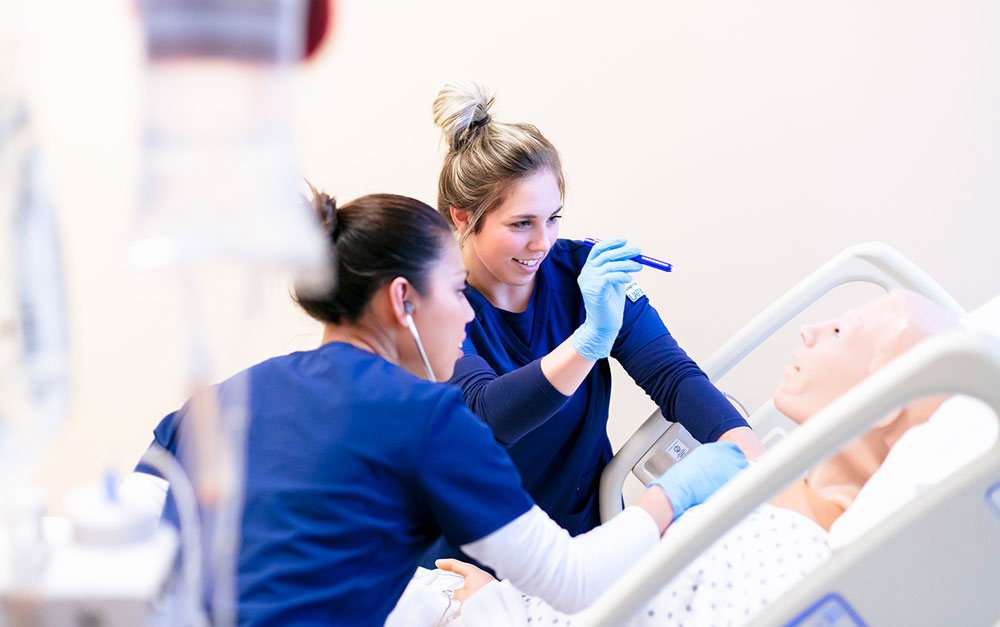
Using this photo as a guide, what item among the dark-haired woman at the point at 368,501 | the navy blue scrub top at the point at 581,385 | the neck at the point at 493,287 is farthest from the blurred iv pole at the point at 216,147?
the neck at the point at 493,287

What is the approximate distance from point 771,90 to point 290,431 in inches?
75.2

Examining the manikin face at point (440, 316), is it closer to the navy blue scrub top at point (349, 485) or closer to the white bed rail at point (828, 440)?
the navy blue scrub top at point (349, 485)

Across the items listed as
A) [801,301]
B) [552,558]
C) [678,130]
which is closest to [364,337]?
[552,558]

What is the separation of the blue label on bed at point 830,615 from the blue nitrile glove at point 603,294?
671 millimetres

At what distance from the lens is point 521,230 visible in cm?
176

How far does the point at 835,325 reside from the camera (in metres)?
1.42

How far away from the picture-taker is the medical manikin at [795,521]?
122cm

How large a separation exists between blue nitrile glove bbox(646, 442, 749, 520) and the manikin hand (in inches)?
15.0

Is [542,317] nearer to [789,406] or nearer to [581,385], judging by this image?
[581,385]

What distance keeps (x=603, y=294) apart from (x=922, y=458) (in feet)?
2.06

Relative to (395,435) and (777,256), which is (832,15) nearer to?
(777,256)

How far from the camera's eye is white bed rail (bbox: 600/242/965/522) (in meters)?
1.64

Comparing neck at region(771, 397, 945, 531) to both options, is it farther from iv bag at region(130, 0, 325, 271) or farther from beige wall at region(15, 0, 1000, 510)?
beige wall at region(15, 0, 1000, 510)

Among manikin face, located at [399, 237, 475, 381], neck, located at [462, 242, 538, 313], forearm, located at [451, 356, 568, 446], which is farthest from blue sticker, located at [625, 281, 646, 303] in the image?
manikin face, located at [399, 237, 475, 381]
